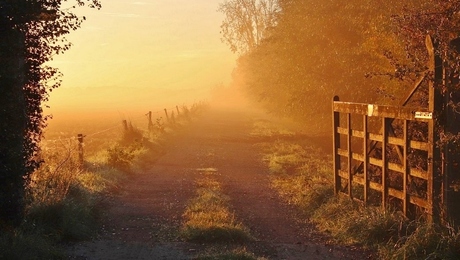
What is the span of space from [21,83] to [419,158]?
7051 millimetres

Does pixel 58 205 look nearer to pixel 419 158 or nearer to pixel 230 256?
Answer: pixel 230 256

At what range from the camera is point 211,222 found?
31.3 ft

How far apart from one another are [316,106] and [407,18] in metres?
13.9

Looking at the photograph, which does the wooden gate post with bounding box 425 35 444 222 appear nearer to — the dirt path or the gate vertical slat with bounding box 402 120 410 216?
the gate vertical slat with bounding box 402 120 410 216

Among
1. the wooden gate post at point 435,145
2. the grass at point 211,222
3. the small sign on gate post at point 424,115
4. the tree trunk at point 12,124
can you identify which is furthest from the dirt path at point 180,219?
the small sign on gate post at point 424,115

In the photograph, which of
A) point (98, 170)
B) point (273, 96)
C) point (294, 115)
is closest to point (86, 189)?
point (98, 170)

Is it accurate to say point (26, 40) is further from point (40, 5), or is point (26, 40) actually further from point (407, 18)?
point (407, 18)

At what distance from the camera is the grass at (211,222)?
29.2 feet

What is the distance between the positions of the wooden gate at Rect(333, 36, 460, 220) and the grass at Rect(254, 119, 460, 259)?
360 millimetres

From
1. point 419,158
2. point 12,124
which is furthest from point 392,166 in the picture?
point 12,124

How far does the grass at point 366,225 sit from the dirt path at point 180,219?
0.34 metres

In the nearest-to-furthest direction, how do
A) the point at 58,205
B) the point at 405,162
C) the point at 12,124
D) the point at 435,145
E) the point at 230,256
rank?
the point at 230,256, the point at 12,124, the point at 435,145, the point at 405,162, the point at 58,205

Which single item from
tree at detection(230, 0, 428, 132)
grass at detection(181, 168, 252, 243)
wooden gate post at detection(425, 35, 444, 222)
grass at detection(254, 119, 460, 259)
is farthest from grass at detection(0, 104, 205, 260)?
tree at detection(230, 0, 428, 132)

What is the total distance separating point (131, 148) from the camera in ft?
69.9
